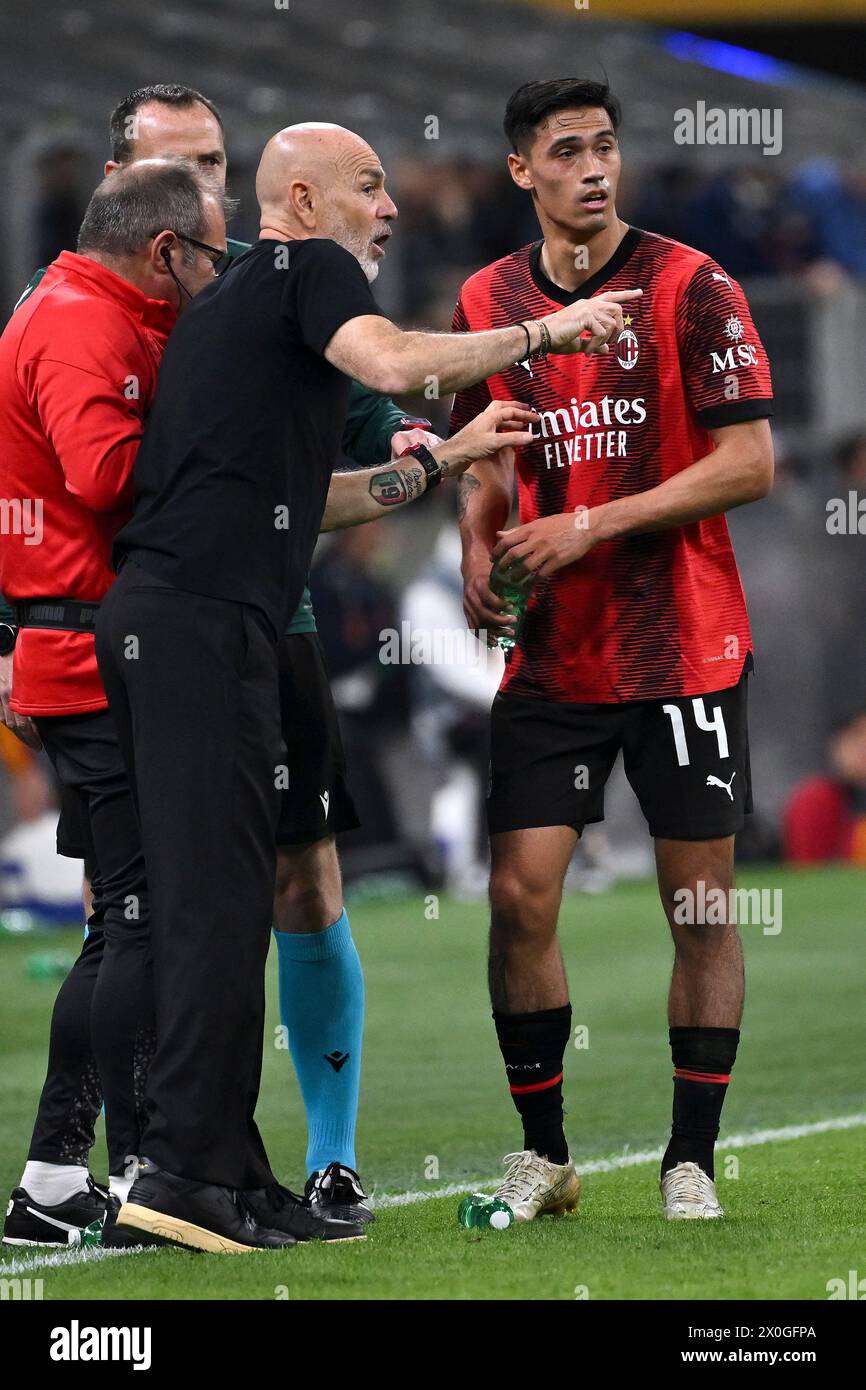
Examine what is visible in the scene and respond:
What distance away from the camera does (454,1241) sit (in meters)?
4.55

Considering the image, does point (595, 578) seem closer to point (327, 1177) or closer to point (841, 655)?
point (327, 1177)

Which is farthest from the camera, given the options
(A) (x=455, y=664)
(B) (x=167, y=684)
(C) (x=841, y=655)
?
(C) (x=841, y=655)

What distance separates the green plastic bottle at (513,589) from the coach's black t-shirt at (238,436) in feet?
2.24

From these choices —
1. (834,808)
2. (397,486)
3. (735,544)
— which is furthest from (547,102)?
(834,808)

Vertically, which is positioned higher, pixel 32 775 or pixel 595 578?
pixel 32 775

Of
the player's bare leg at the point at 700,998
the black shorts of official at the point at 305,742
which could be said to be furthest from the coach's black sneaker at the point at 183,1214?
the player's bare leg at the point at 700,998

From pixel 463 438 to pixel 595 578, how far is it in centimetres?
53

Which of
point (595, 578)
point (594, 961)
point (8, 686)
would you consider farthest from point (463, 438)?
point (594, 961)

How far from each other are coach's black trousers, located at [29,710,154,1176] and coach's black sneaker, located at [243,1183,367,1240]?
0.29 metres

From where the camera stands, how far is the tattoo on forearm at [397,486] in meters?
4.86

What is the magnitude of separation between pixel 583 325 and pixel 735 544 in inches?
428

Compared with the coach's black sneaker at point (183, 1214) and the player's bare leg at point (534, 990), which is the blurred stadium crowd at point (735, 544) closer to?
the player's bare leg at point (534, 990)

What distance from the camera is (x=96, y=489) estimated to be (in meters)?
4.45
